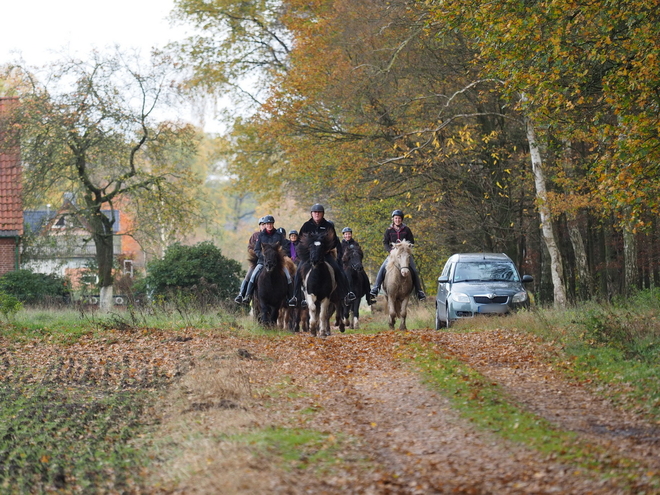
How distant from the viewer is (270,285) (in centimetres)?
1816

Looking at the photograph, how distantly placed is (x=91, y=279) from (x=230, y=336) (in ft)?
81.6

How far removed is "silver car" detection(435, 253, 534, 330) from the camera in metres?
19.4

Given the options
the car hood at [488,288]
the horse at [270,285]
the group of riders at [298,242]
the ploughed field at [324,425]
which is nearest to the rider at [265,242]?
the group of riders at [298,242]

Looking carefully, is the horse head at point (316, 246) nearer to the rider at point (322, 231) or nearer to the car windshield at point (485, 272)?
the rider at point (322, 231)

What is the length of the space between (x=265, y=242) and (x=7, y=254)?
1950cm

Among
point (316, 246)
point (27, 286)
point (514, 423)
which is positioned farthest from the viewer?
point (27, 286)

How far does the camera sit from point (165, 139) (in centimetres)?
3631

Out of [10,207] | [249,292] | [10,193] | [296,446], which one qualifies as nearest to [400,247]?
[249,292]

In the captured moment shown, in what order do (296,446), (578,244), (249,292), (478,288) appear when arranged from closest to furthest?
1. (296,446)
2. (249,292)
3. (478,288)
4. (578,244)

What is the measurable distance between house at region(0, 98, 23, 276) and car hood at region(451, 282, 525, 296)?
64.5ft

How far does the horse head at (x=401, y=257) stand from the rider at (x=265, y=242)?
2.27m

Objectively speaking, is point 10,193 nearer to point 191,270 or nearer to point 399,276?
point 191,270

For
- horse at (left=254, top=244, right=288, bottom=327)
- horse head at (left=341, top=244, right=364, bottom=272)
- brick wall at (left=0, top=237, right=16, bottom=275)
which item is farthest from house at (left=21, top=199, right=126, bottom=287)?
horse at (left=254, top=244, right=288, bottom=327)

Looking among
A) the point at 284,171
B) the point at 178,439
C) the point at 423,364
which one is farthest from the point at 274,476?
the point at 284,171
